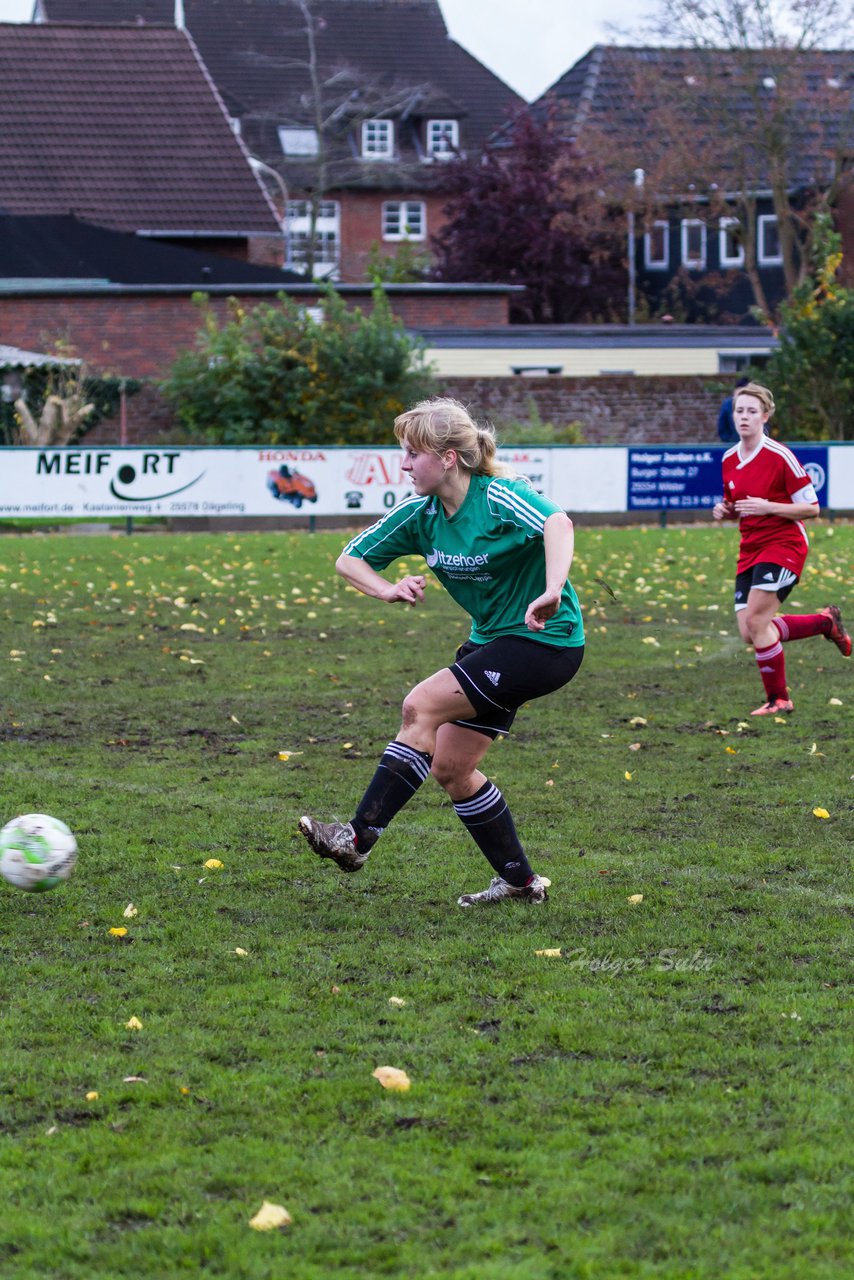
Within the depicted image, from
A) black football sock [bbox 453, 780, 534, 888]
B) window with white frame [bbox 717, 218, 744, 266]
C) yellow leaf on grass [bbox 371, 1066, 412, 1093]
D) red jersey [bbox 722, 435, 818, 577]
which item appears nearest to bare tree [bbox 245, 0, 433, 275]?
window with white frame [bbox 717, 218, 744, 266]

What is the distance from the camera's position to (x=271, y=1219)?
3412 millimetres

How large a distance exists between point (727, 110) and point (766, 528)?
4223 centimetres

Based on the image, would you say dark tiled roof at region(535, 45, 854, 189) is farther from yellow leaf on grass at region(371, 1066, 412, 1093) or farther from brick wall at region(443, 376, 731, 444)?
yellow leaf on grass at region(371, 1066, 412, 1093)

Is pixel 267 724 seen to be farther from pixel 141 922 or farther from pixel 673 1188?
pixel 673 1188

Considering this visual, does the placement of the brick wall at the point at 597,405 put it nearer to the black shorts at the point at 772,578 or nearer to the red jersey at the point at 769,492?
the red jersey at the point at 769,492

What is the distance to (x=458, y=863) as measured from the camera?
6.62 m

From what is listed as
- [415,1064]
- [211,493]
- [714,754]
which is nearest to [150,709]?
[714,754]

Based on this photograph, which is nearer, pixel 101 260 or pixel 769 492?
pixel 769 492

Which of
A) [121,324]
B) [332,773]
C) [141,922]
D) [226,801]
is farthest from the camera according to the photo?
[121,324]

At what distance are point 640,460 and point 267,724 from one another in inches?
681

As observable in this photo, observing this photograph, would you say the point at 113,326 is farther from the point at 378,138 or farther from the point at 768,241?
the point at 378,138

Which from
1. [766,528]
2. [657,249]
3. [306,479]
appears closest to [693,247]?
[657,249]

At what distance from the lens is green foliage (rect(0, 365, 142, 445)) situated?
29.5 m

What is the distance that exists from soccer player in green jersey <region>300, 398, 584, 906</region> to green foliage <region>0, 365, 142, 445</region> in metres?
24.6
